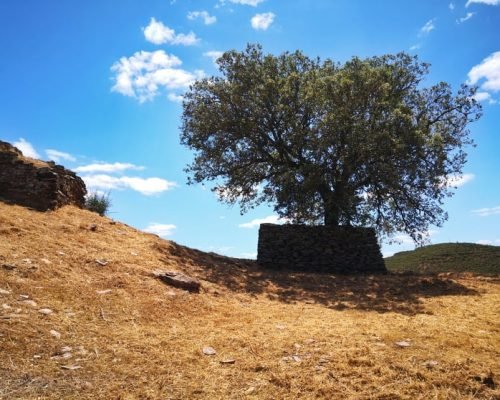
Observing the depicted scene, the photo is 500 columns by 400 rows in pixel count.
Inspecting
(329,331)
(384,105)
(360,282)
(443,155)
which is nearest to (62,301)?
(329,331)

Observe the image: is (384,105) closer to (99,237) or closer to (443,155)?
(443,155)

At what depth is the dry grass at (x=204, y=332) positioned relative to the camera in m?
5.68

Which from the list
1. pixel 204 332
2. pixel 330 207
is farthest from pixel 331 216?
pixel 204 332

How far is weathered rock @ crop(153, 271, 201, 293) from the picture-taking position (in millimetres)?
11352

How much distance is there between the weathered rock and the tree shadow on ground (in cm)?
195

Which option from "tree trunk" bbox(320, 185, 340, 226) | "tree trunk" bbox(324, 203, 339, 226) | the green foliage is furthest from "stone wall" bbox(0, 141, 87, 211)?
the green foliage

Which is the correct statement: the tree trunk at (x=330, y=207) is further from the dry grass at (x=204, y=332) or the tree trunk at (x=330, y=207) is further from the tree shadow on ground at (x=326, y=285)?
the dry grass at (x=204, y=332)

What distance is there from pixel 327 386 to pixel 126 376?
106 inches

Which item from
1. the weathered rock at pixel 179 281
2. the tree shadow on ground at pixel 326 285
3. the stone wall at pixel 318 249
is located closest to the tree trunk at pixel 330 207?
the stone wall at pixel 318 249

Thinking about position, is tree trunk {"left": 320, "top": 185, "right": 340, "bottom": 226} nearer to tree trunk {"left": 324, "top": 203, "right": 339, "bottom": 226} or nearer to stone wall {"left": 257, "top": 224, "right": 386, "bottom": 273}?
tree trunk {"left": 324, "top": 203, "right": 339, "bottom": 226}

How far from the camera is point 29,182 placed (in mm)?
14852

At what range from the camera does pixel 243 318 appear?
382 inches

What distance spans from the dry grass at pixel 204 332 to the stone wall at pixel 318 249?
15.0 feet

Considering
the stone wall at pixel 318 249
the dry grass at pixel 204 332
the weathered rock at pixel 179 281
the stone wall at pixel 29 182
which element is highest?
the stone wall at pixel 29 182
